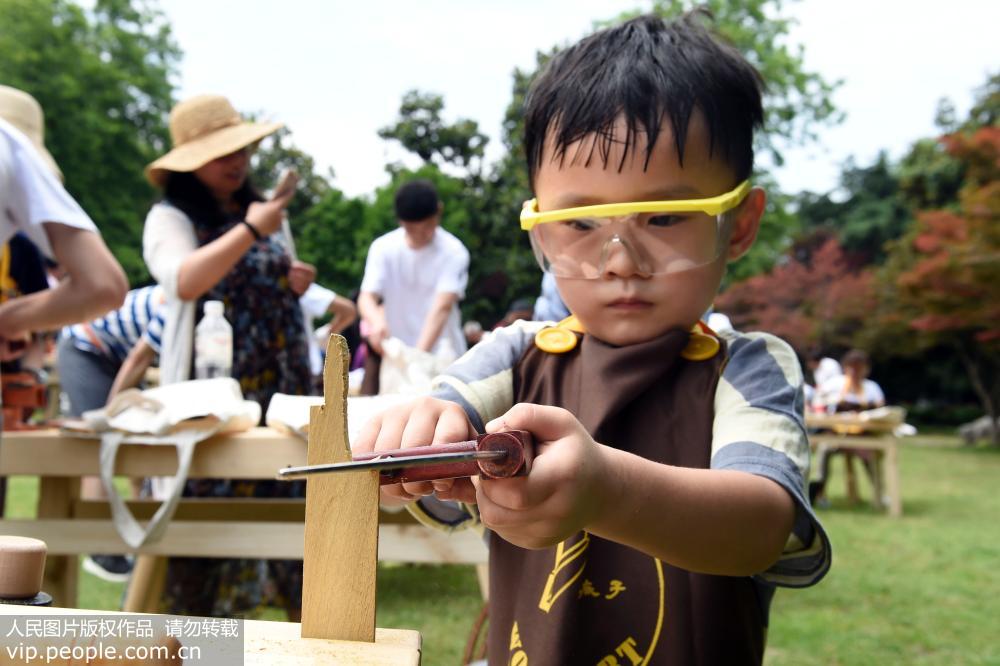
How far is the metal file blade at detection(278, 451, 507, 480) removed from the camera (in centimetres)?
69

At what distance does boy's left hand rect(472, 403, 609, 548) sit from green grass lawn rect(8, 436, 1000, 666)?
3198mm

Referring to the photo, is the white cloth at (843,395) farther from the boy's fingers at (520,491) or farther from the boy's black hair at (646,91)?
the boy's fingers at (520,491)

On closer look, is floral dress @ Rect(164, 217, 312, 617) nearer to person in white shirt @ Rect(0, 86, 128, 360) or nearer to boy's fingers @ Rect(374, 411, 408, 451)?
person in white shirt @ Rect(0, 86, 128, 360)

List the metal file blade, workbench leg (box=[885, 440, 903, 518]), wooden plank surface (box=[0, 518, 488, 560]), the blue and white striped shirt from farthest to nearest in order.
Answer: workbench leg (box=[885, 440, 903, 518]), the blue and white striped shirt, wooden plank surface (box=[0, 518, 488, 560]), the metal file blade

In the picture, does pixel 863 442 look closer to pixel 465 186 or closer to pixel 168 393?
pixel 168 393

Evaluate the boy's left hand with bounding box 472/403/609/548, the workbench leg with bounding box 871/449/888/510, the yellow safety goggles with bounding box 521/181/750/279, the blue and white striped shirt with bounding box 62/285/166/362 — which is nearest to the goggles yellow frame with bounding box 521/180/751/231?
the yellow safety goggles with bounding box 521/181/750/279

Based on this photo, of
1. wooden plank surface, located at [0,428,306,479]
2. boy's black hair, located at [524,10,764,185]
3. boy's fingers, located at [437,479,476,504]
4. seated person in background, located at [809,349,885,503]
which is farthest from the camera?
seated person in background, located at [809,349,885,503]

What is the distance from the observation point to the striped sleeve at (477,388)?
144cm

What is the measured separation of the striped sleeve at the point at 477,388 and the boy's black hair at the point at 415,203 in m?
4.36

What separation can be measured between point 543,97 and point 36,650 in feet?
3.65

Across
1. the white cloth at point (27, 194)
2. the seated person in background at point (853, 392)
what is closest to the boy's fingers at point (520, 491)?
the white cloth at point (27, 194)

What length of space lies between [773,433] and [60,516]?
2860mm

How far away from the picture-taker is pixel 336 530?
2.51ft

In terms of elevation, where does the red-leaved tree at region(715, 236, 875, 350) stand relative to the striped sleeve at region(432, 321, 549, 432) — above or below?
above
